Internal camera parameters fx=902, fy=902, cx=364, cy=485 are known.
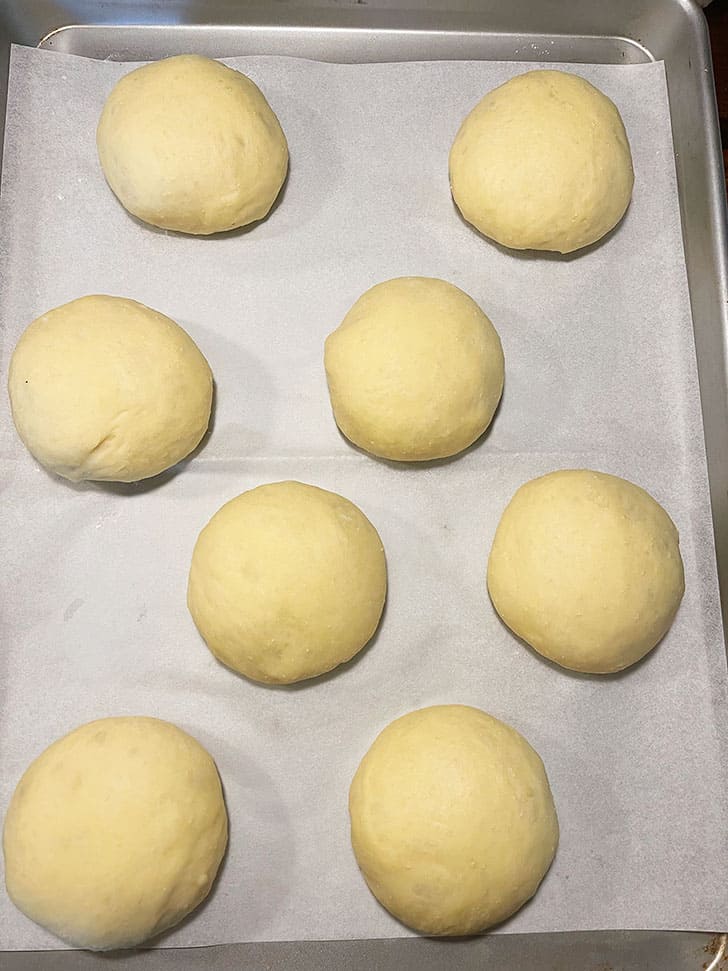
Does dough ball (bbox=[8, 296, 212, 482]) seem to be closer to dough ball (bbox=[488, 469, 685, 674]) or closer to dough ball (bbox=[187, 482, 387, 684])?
dough ball (bbox=[187, 482, 387, 684])

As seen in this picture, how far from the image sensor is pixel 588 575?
1.45 m

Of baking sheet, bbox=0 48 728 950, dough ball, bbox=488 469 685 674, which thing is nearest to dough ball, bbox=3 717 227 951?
baking sheet, bbox=0 48 728 950

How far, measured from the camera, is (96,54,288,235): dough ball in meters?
1.59

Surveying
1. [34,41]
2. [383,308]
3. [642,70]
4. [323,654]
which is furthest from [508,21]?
[323,654]

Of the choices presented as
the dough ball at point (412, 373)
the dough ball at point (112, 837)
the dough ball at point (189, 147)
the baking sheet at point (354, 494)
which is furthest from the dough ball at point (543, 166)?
the dough ball at point (112, 837)

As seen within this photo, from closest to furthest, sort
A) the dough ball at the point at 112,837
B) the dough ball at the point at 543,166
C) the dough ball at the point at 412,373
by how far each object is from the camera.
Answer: the dough ball at the point at 112,837 → the dough ball at the point at 412,373 → the dough ball at the point at 543,166

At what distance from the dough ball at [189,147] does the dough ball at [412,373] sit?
1.04 feet

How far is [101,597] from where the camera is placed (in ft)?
4.97

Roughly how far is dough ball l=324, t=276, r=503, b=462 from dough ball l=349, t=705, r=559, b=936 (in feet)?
1.56

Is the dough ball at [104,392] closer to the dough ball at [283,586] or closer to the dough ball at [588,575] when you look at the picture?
the dough ball at [283,586]

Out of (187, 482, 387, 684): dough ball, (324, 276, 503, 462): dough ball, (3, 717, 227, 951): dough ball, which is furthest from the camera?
(324, 276, 503, 462): dough ball

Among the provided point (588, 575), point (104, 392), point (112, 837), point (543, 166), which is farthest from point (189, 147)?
point (112, 837)

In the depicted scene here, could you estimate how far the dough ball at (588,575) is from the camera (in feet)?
4.75

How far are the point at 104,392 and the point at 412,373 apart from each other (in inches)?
20.0
